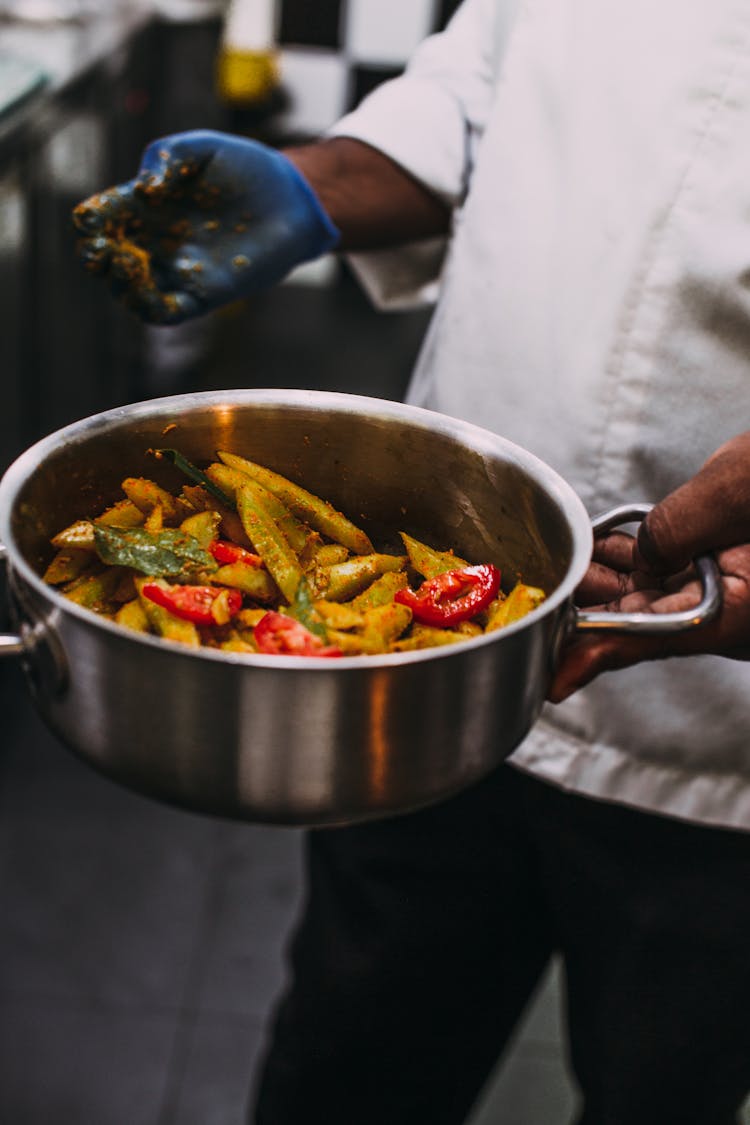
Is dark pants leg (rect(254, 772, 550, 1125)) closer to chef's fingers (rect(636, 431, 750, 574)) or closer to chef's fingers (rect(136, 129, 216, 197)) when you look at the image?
chef's fingers (rect(636, 431, 750, 574))

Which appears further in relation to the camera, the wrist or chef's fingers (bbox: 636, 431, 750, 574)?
the wrist

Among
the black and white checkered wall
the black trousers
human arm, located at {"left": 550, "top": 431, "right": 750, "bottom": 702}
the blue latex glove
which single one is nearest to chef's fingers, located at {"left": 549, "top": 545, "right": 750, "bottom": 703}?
human arm, located at {"left": 550, "top": 431, "right": 750, "bottom": 702}

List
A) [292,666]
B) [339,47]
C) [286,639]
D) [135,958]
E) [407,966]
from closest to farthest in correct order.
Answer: [292,666] → [286,639] → [407,966] → [135,958] → [339,47]

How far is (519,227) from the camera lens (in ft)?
3.04

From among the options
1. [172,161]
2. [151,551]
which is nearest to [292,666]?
[151,551]

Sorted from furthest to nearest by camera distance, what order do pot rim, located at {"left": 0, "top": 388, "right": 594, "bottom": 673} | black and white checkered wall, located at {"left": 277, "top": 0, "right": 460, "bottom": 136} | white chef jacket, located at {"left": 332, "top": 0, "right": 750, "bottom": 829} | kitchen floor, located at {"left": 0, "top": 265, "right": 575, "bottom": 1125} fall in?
black and white checkered wall, located at {"left": 277, "top": 0, "right": 460, "bottom": 136}
kitchen floor, located at {"left": 0, "top": 265, "right": 575, "bottom": 1125}
white chef jacket, located at {"left": 332, "top": 0, "right": 750, "bottom": 829}
pot rim, located at {"left": 0, "top": 388, "right": 594, "bottom": 673}

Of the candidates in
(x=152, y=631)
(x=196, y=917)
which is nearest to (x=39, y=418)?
(x=196, y=917)

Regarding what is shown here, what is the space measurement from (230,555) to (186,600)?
0.08m

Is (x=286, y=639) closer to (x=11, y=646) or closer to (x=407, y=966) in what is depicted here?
(x=11, y=646)

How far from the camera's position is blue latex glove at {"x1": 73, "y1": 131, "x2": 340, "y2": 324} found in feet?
3.04

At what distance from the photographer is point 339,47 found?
3289mm

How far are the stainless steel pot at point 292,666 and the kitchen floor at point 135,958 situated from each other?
881mm

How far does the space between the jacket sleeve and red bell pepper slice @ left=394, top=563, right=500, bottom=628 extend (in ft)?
1.43

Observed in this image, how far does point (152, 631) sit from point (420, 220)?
0.54 m
